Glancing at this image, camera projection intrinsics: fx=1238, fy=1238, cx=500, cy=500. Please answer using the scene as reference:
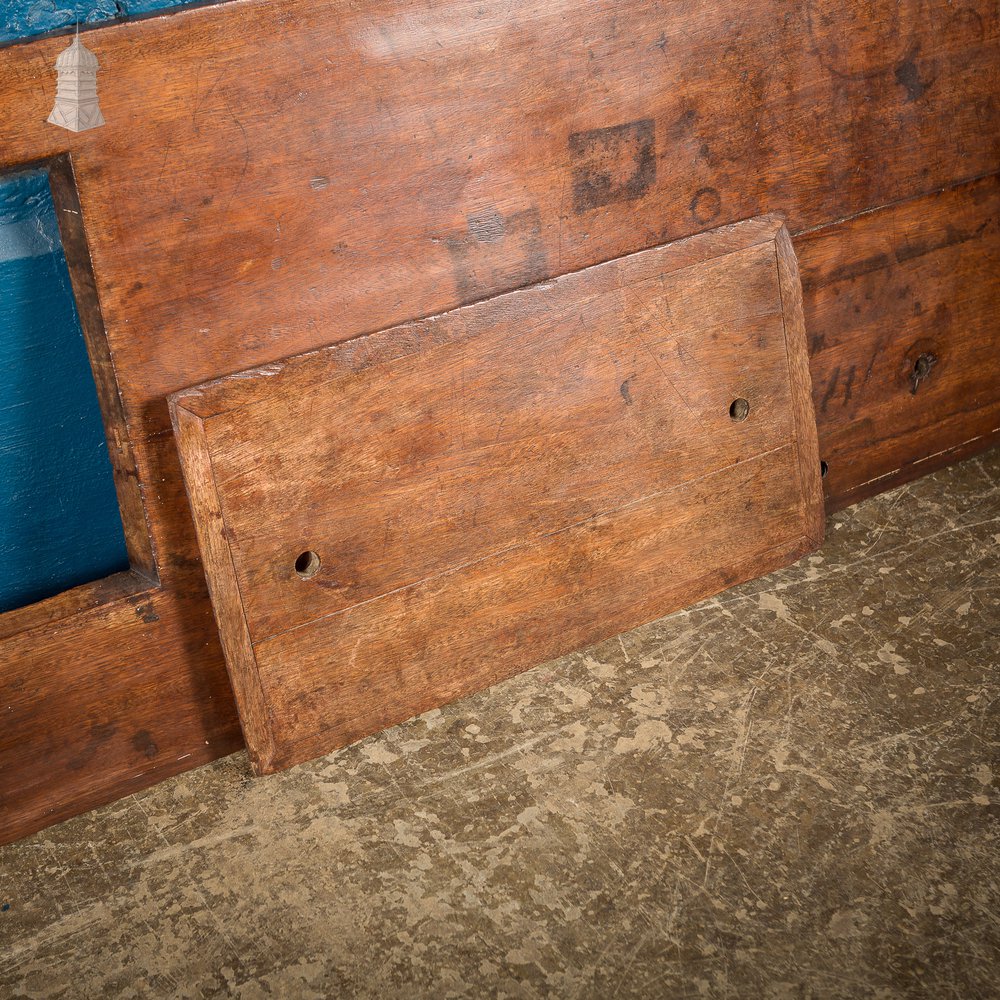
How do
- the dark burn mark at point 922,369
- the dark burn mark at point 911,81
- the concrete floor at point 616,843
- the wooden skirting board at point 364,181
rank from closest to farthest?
the concrete floor at point 616,843, the wooden skirting board at point 364,181, the dark burn mark at point 911,81, the dark burn mark at point 922,369

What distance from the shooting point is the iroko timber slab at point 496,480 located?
1.85 m

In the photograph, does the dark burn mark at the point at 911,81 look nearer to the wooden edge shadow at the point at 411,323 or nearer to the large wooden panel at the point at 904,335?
the large wooden panel at the point at 904,335

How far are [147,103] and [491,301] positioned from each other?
589mm

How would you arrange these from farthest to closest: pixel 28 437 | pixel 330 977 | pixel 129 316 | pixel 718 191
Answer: pixel 718 191
pixel 28 437
pixel 129 316
pixel 330 977

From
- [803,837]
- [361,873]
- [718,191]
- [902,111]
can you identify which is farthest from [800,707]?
[902,111]

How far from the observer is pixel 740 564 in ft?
7.41

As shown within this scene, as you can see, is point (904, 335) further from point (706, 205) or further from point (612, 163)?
point (612, 163)

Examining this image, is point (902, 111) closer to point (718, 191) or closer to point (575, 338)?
point (718, 191)

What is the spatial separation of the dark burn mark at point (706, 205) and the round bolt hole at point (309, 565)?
2.90 feet

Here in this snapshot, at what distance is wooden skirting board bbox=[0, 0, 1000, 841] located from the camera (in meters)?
1.73

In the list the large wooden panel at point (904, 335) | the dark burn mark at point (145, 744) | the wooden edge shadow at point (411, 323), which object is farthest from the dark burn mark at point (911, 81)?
the dark burn mark at point (145, 744)

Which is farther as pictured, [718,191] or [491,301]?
[718,191]

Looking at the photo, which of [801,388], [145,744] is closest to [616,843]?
[145,744]

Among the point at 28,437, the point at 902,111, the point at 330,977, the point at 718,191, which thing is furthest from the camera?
the point at 902,111
